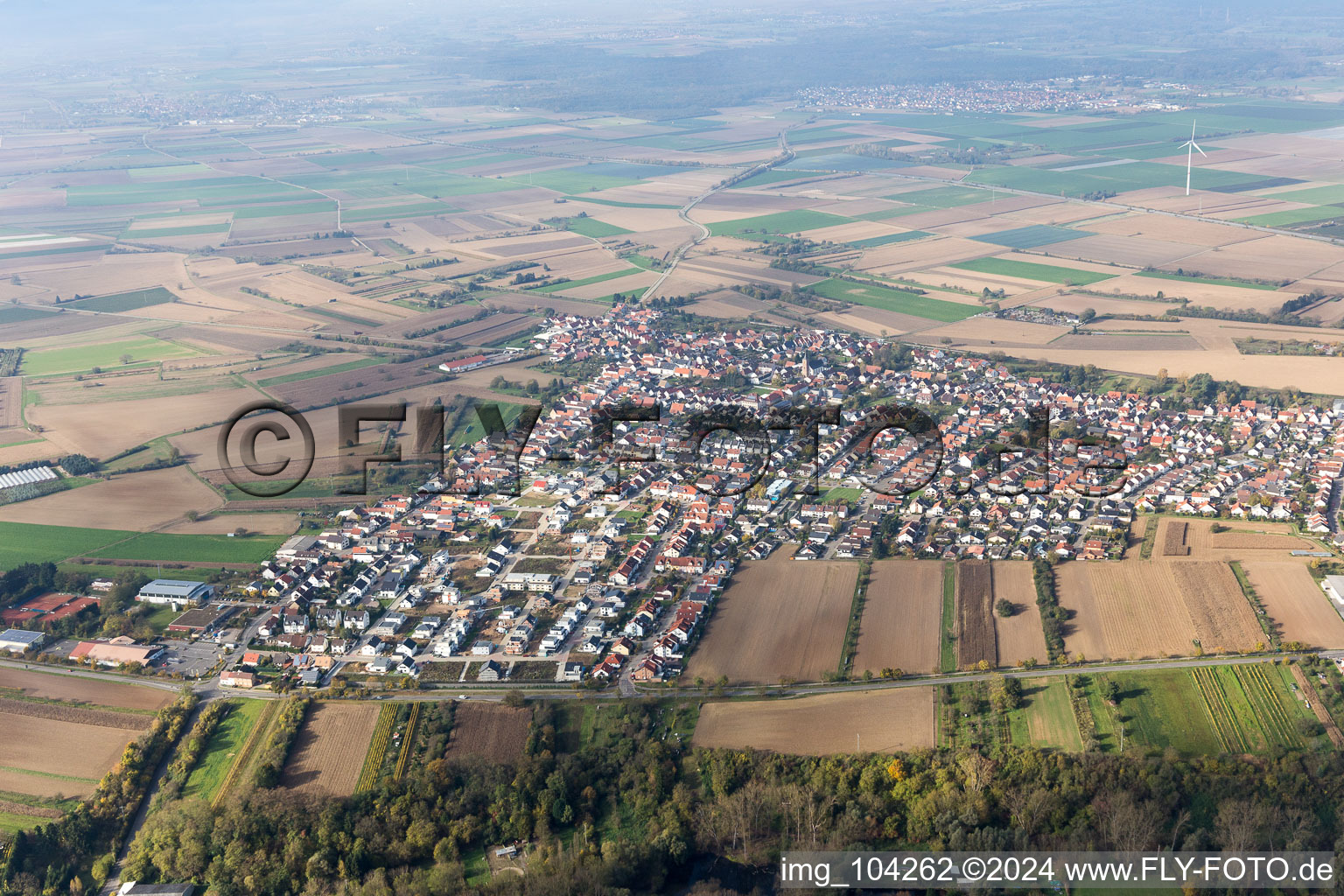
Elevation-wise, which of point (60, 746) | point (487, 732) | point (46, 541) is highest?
point (46, 541)

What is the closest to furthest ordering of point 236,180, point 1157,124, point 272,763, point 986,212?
1. point 272,763
2. point 986,212
3. point 236,180
4. point 1157,124

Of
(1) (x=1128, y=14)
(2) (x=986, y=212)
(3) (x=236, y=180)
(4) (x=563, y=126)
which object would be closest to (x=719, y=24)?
(1) (x=1128, y=14)

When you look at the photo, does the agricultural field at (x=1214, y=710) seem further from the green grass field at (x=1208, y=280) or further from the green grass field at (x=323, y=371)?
the green grass field at (x=1208, y=280)

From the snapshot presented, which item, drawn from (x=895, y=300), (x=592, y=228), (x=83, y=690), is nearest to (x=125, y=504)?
(x=83, y=690)

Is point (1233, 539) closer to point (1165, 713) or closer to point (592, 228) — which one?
point (1165, 713)

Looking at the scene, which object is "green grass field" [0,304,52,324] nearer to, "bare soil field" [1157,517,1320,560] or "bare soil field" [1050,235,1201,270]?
"bare soil field" [1157,517,1320,560]

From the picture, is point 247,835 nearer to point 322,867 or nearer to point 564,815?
point 322,867

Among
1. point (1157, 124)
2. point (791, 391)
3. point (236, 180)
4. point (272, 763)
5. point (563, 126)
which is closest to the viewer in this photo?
point (272, 763)
